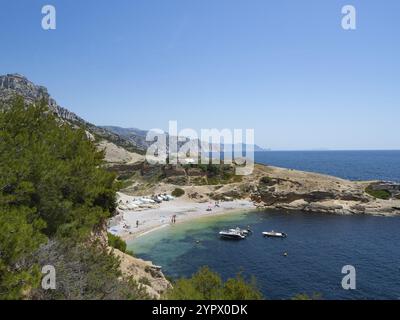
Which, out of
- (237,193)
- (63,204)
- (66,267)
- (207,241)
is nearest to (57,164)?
(63,204)

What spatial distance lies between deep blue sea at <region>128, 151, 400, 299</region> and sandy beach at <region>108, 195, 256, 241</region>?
2.90 m

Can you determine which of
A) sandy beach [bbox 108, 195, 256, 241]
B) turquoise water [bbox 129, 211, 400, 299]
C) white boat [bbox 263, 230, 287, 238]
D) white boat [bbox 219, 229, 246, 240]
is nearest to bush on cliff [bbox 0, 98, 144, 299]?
turquoise water [bbox 129, 211, 400, 299]

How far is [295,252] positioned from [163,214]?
31.3 metres

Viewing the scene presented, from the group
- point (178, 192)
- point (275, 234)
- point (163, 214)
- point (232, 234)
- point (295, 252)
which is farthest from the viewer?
Answer: point (178, 192)

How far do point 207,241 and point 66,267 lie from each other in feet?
135

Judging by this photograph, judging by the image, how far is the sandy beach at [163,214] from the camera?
59469 millimetres

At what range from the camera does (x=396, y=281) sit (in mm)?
35719

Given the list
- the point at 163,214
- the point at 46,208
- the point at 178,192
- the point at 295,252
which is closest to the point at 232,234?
the point at 295,252

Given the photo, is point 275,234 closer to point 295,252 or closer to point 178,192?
point 295,252

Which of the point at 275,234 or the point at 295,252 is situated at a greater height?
the point at 275,234

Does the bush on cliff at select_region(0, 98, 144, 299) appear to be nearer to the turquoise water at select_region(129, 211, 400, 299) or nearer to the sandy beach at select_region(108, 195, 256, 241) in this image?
the turquoise water at select_region(129, 211, 400, 299)

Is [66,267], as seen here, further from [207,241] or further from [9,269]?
[207,241]

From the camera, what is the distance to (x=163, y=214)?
231ft

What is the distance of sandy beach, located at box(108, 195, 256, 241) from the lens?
5947cm
